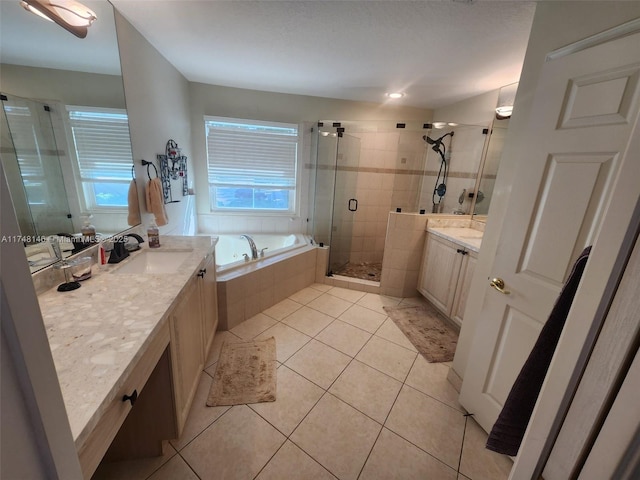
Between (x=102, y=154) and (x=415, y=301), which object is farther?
(x=415, y=301)

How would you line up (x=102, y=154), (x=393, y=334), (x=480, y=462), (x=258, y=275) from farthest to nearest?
(x=258, y=275) < (x=393, y=334) < (x=102, y=154) < (x=480, y=462)

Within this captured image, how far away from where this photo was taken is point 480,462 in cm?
132

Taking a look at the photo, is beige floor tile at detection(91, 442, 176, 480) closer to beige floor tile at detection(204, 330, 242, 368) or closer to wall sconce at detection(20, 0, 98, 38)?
beige floor tile at detection(204, 330, 242, 368)

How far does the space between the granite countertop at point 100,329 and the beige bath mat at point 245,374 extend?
A: 0.85 m

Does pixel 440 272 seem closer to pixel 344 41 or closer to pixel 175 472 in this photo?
pixel 344 41

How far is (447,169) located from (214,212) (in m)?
3.12

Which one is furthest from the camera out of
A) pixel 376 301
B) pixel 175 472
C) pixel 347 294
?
pixel 347 294

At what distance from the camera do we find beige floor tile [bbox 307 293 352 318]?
103 inches

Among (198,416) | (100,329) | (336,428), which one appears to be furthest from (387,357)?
(100,329)

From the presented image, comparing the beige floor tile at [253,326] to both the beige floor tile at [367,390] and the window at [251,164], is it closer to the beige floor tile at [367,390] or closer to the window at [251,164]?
the beige floor tile at [367,390]

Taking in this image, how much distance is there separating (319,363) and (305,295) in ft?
3.45

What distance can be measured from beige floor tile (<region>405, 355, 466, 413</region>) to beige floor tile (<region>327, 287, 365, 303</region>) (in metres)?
1.01

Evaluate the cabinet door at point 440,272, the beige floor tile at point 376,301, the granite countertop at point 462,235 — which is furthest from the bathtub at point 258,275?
the granite countertop at point 462,235

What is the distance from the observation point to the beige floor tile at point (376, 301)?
8.98 ft
